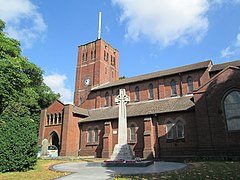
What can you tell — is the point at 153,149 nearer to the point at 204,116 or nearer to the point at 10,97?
the point at 204,116

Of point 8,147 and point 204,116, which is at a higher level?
point 204,116

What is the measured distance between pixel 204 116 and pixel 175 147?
4.85 meters

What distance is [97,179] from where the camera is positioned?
28.9ft

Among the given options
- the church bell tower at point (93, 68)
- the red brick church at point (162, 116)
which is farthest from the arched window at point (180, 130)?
the church bell tower at point (93, 68)

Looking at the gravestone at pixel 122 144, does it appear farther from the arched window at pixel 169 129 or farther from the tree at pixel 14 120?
the arched window at pixel 169 129

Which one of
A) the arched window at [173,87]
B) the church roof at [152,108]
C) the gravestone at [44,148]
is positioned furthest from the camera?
the arched window at [173,87]

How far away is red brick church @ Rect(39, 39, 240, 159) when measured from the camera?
64.0 ft

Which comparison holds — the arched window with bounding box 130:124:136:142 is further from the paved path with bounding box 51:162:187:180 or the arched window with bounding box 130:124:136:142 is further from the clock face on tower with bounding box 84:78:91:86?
the clock face on tower with bounding box 84:78:91:86

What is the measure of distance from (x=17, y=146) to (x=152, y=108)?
16.9 metres

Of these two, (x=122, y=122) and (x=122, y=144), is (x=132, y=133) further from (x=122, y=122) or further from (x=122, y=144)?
(x=122, y=144)

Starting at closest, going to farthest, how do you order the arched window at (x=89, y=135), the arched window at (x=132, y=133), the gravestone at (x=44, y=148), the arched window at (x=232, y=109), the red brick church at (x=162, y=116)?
the arched window at (x=232, y=109) < the red brick church at (x=162, y=116) < the arched window at (x=132, y=133) < the gravestone at (x=44, y=148) < the arched window at (x=89, y=135)

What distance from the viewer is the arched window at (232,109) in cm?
1897

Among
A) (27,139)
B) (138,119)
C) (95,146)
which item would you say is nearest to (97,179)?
(27,139)

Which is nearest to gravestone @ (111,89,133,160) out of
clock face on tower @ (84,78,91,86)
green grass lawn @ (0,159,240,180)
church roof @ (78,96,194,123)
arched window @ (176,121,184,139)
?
green grass lawn @ (0,159,240,180)
